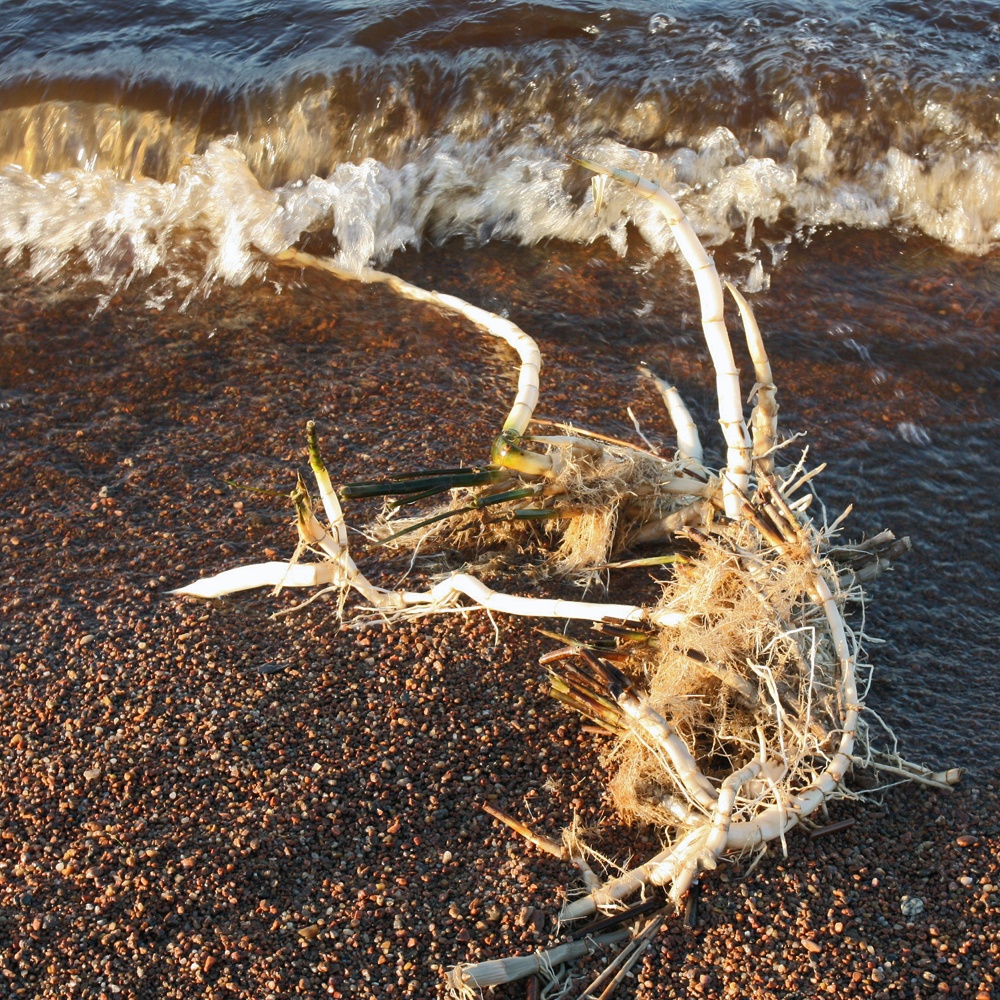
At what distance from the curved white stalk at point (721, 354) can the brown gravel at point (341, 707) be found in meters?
0.69

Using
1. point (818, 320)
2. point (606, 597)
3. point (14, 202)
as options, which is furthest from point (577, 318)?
point (14, 202)

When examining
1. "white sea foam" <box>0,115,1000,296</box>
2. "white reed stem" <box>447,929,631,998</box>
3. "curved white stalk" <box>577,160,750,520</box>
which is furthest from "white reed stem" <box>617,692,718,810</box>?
"white sea foam" <box>0,115,1000,296</box>

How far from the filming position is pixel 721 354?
8.92 ft

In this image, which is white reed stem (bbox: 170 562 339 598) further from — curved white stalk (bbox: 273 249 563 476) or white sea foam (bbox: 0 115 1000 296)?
white sea foam (bbox: 0 115 1000 296)

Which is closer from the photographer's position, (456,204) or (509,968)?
(509,968)

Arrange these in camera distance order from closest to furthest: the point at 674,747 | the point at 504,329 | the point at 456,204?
the point at 674,747 → the point at 504,329 → the point at 456,204

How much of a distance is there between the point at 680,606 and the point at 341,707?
0.88 metres

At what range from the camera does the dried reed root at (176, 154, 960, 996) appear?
2.35 m

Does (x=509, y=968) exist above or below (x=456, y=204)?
below

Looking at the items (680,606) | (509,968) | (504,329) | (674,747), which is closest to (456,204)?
(504,329)

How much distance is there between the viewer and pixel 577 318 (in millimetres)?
4434

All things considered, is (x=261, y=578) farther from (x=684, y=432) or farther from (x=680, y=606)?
(x=684, y=432)

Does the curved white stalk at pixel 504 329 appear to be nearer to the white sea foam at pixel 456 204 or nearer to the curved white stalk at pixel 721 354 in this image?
the white sea foam at pixel 456 204

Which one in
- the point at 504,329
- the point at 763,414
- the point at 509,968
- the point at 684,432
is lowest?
the point at 509,968
